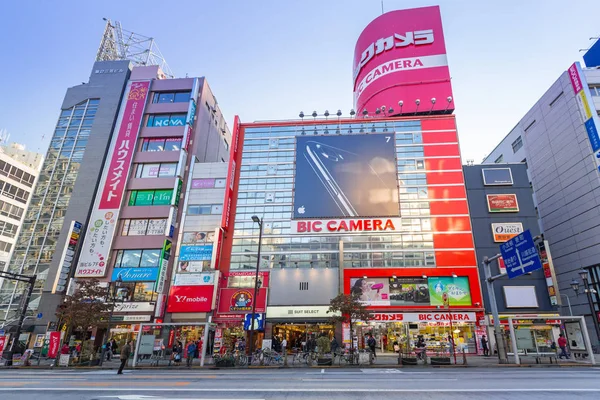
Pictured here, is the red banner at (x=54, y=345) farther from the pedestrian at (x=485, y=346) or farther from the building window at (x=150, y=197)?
the pedestrian at (x=485, y=346)

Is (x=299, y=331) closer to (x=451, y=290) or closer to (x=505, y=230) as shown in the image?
(x=451, y=290)

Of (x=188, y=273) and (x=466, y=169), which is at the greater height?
(x=466, y=169)

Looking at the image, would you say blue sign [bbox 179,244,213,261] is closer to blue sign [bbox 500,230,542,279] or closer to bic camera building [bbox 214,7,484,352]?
bic camera building [bbox 214,7,484,352]

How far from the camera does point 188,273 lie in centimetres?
3678

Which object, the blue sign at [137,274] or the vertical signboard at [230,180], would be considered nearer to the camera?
the blue sign at [137,274]

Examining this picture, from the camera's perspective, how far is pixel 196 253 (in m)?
37.7

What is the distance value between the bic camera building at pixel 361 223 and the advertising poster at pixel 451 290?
99mm

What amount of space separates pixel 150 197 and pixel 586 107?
55031 mm

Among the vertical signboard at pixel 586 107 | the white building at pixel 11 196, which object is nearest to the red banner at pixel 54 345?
the white building at pixel 11 196

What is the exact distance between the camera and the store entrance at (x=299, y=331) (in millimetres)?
34406

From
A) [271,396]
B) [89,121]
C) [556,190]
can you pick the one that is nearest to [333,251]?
[271,396]

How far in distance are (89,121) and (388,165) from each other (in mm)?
40689

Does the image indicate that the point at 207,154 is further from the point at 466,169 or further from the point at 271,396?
the point at 271,396

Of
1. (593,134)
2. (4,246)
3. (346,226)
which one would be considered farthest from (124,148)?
(593,134)
